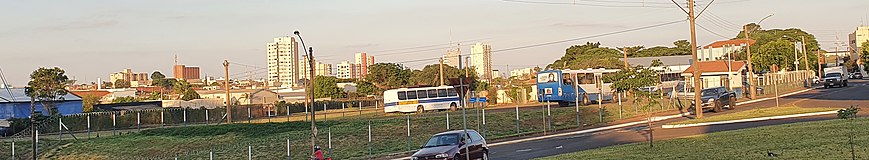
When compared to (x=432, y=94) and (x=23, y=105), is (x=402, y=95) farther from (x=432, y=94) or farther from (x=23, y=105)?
(x=23, y=105)

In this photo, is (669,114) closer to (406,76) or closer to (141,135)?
(141,135)

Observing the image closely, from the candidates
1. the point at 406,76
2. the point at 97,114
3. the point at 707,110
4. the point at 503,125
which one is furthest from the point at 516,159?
the point at 406,76

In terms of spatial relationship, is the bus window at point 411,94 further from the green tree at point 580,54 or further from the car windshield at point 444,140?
the green tree at point 580,54

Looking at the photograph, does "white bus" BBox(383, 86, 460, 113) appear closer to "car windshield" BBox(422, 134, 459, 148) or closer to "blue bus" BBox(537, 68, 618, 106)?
"blue bus" BBox(537, 68, 618, 106)

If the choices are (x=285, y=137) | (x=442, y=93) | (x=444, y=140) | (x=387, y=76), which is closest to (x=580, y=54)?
(x=387, y=76)

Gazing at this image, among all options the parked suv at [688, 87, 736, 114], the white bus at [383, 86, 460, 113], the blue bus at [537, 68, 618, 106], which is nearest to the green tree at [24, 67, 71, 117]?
the white bus at [383, 86, 460, 113]

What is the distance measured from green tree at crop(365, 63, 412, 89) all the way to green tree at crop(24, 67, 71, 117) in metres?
45.7

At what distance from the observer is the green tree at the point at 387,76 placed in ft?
336

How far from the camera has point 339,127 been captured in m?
45.0

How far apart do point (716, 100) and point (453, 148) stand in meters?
27.2

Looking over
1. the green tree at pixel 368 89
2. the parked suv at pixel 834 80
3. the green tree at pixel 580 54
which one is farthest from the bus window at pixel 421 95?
the green tree at pixel 580 54

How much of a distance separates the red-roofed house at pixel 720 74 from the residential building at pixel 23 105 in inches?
2028

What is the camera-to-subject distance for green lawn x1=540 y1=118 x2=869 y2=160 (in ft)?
50.8

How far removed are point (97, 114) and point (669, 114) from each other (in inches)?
1463
